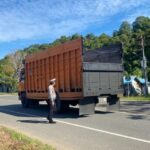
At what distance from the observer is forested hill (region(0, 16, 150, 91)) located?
5266 cm

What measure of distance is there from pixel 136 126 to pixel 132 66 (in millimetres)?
43021

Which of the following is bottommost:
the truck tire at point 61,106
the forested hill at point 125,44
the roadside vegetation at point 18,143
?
the roadside vegetation at point 18,143

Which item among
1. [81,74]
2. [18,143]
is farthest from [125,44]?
[18,143]

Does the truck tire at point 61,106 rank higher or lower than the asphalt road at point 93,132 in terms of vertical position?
higher

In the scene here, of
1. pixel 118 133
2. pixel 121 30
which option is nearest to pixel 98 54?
pixel 118 133

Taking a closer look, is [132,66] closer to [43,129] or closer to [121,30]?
[121,30]

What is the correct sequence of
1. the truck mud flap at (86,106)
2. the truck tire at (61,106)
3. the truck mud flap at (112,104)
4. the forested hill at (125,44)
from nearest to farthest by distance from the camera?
the truck mud flap at (86,106) → the truck tire at (61,106) → the truck mud flap at (112,104) → the forested hill at (125,44)

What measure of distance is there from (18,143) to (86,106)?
285 inches

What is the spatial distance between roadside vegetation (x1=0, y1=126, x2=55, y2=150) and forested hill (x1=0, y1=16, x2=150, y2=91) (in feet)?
77.0

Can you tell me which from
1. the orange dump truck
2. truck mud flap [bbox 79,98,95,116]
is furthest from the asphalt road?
the orange dump truck

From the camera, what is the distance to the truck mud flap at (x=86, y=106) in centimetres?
1662

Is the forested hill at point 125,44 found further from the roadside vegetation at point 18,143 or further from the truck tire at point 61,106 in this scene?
the roadside vegetation at point 18,143

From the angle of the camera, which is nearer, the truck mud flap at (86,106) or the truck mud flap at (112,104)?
the truck mud flap at (86,106)

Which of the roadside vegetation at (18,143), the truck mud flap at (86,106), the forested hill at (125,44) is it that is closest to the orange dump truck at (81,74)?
the truck mud flap at (86,106)
